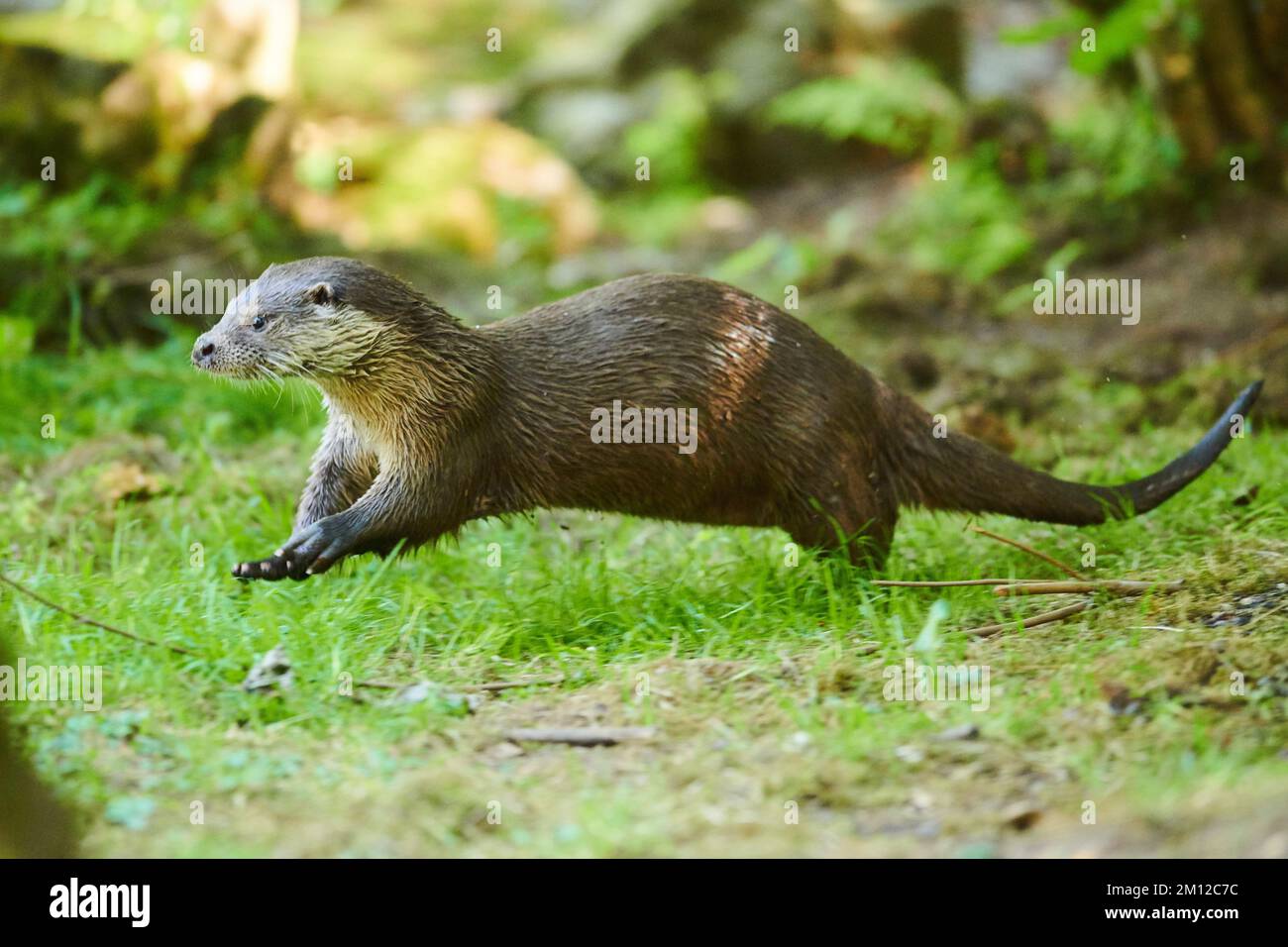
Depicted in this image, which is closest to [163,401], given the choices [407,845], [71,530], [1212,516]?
[71,530]

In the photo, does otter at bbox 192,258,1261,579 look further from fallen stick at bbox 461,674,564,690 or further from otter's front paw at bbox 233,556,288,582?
fallen stick at bbox 461,674,564,690

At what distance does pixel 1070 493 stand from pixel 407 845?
2.56m

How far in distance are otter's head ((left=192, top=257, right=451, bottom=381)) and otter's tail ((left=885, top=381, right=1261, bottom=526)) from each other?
5.36ft

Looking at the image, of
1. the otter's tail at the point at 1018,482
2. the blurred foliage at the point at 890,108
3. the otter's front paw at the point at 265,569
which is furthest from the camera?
the blurred foliage at the point at 890,108

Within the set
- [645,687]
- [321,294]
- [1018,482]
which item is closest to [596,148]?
[321,294]

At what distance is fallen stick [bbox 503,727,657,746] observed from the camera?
350cm

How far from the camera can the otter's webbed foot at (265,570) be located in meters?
4.05

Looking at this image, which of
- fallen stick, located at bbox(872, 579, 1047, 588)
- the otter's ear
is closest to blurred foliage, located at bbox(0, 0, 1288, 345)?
the otter's ear

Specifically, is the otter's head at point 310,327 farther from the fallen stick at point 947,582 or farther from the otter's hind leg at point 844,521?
the fallen stick at point 947,582

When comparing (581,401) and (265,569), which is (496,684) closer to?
(265,569)

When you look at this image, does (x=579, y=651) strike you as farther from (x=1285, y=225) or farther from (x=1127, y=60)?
(x=1127, y=60)

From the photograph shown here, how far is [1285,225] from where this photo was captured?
7.34 meters

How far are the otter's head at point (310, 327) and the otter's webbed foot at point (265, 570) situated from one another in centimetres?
64

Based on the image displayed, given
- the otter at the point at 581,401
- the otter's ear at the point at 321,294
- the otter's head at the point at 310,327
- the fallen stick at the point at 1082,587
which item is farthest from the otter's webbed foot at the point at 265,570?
the fallen stick at the point at 1082,587
